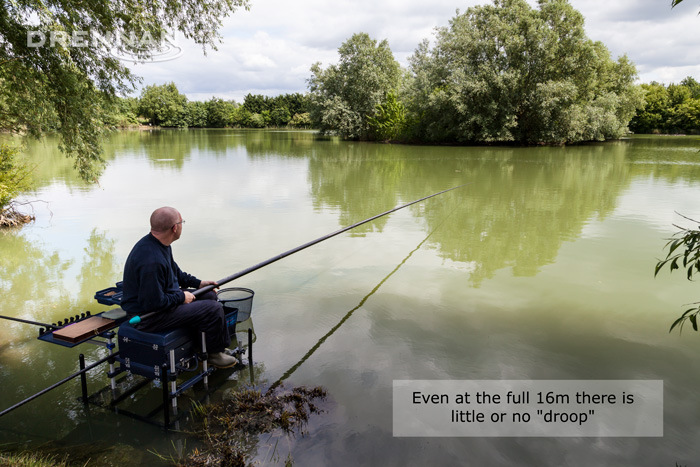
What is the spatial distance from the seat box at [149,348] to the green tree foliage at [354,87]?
45.0 m

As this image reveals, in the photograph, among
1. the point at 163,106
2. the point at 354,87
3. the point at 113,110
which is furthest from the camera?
the point at 163,106

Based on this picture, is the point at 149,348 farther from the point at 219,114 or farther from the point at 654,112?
the point at 219,114

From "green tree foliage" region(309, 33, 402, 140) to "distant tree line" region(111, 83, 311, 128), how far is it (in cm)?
4931

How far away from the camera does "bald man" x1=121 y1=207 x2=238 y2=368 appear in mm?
3240

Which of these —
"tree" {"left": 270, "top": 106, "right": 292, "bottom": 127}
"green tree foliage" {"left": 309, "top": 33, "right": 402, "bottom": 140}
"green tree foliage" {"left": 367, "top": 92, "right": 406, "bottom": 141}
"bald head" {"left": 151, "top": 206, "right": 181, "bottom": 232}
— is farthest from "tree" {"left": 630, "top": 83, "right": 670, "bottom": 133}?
"bald head" {"left": 151, "top": 206, "right": 181, "bottom": 232}

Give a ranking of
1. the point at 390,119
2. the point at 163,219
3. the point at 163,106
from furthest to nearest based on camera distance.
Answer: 1. the point at 163,106
2. the point at 390,119
3. the point at 163,219

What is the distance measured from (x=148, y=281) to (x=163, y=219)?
1.61 feet

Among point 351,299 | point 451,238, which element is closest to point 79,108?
point 351,299

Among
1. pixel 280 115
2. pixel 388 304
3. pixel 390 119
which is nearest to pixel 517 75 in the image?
pixel 390 119

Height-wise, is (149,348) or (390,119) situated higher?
(390,119)

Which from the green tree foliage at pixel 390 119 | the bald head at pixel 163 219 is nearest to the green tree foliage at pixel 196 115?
the green tree foliage at pixel 390 119

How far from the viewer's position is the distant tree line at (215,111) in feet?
334

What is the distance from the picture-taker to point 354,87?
161 ft

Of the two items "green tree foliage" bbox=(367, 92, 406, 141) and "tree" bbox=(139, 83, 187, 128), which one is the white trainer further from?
"tree" bbox=(139, 83, 187, 128)
